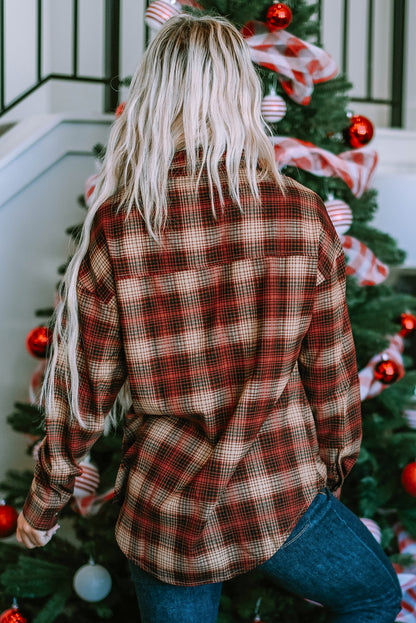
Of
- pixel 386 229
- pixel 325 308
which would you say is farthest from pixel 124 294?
pixel 386 229

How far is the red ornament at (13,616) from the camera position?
167 centimetres

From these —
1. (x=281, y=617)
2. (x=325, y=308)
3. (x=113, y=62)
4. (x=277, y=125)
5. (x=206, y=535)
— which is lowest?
(x=281, y=617)

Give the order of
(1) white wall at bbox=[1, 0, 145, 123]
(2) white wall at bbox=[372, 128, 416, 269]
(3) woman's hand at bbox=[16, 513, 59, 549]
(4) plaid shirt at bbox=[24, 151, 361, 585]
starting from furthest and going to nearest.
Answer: (1) white wall at bbox=[1, 0, 145, 123]
(2) white wall at bbox=[372, 128, 416, 269]
(3) woman's hand at bbox=[16, 513, 59, 549]
(4) plaid shirt at bbox=[24, 151, 361, 585]

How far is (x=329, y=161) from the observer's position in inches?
63.4

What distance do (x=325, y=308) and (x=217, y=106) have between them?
368mm

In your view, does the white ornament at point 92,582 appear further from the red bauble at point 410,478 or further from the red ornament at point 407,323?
the red ornament at point 407,323

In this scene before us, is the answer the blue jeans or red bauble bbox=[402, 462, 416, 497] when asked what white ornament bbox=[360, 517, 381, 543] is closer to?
red bauble bbox=[402, 462, 416, 497]

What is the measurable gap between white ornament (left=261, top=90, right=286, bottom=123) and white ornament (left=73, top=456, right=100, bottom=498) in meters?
0.98

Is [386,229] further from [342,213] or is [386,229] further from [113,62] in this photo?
[113,62]

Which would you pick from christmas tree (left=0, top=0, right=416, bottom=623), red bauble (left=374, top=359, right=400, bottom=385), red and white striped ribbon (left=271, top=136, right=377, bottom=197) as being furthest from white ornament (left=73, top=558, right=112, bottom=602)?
red and white striped ribbon (left=271, top=136, right=377, bottom=197)

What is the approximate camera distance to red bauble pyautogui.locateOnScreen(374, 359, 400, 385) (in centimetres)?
168

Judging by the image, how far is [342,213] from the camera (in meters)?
1.62

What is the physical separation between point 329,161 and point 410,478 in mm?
855

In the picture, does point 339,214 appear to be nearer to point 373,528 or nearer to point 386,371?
point 386,371
